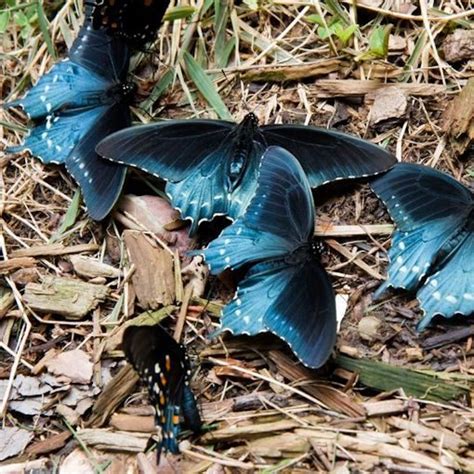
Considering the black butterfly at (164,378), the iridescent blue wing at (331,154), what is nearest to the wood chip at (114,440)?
the black butterfly at (164,378)

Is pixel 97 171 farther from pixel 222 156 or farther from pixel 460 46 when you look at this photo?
pixel 460 46

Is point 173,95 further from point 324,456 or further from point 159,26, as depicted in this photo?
point 324,456

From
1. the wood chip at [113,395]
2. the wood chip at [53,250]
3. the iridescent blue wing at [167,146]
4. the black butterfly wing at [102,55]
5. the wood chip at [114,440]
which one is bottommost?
the wood chip at [114,440]

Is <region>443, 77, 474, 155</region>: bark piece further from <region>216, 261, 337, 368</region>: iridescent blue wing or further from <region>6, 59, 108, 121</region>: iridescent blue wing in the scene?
<region>6, 59, 108, 121</region>: iridescent blue wing

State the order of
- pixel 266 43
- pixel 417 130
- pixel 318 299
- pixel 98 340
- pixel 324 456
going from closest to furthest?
pixel 324 456, pixel 318 299, pixel 98 340, pixel 417 130, pixel 266 43

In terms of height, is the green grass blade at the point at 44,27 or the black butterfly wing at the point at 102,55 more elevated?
the green grass blade at the point at 44,27

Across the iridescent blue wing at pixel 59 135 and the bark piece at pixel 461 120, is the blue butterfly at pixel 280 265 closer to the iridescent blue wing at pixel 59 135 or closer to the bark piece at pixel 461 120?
the bark piece at pixel 461 120

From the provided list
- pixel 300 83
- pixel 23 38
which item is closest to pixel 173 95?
pixel 300 83
